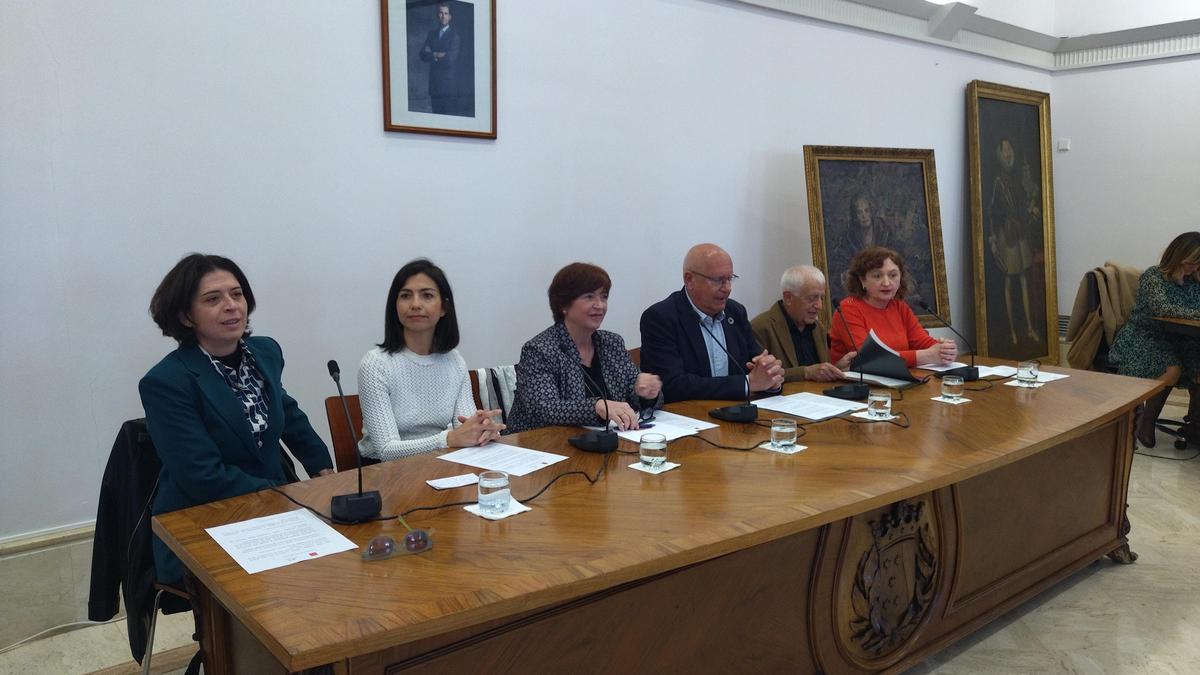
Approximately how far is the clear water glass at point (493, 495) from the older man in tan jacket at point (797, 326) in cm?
210

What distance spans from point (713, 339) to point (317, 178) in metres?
1.75

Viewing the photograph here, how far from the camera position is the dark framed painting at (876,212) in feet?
17.3

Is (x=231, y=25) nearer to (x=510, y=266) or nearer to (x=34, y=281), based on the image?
(x=34, y=281)

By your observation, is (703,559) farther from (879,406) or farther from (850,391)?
(850,391)

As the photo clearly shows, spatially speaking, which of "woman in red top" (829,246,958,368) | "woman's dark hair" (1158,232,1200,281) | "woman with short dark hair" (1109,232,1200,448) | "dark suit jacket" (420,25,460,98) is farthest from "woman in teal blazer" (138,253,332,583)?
"woman's dark hair" (1158,232,1200,281)

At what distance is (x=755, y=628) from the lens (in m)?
2.03

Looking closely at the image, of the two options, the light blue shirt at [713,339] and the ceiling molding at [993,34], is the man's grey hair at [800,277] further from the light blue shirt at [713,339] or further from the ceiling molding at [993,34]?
the ceiling molding at [993,34]

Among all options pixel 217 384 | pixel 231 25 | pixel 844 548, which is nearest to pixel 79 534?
pixel 217 384

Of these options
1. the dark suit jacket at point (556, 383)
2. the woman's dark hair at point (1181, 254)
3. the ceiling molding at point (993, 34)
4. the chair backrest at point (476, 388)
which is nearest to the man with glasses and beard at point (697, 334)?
the dark suit jacket at point (556, 383)

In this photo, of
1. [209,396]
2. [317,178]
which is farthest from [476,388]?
[317,178]

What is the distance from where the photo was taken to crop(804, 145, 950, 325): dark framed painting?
17.3ft

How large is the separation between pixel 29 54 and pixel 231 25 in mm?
685

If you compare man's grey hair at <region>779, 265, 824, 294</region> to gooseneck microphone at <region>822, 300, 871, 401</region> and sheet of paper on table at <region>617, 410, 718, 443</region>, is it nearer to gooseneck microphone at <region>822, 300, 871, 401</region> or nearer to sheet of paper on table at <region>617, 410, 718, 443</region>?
gooseneck microphone at <region>822, 300, 871, 401</region>

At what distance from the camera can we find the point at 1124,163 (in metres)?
6.72
